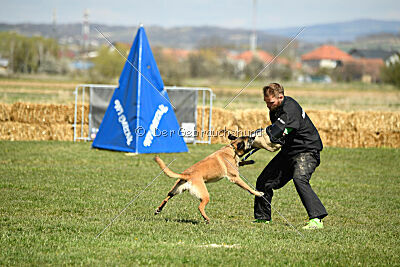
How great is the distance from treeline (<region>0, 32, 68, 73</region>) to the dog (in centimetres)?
3802

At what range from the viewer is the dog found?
6781 millimetres

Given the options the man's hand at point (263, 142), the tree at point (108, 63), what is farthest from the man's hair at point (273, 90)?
the tree at point (108, 63)

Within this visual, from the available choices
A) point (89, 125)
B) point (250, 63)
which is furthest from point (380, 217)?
point (250, 63)

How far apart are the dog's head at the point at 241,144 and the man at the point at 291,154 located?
432 millimetres

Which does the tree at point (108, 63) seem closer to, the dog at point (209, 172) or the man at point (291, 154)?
the dog at point (209, 172)

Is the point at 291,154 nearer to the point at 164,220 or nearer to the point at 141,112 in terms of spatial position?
the point at 164,220

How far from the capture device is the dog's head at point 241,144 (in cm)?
701

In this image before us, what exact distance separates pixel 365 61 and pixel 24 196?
26.3 m

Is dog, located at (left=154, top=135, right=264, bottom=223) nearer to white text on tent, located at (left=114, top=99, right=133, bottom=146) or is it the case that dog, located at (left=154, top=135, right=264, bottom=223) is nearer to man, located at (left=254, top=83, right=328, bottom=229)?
man, located at (left=254, top=83, right=328, bottom=229)

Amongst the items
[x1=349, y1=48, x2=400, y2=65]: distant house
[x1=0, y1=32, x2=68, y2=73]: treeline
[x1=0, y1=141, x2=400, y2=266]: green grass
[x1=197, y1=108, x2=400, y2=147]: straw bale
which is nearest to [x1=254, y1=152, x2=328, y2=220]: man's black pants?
[x1=0, y1=141, x2=400, y2=266]: green grass

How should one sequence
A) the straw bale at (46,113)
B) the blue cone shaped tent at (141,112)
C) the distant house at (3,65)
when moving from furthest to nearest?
1. the distant house at (3,65)
2. the straw bale at (46,113)
3. the blue cone shaped tent at (141,112)

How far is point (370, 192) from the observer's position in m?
10.7

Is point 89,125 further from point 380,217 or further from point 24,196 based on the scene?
point 380,217

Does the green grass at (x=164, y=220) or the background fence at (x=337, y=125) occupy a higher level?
the background fence at (x=337, y=125)
